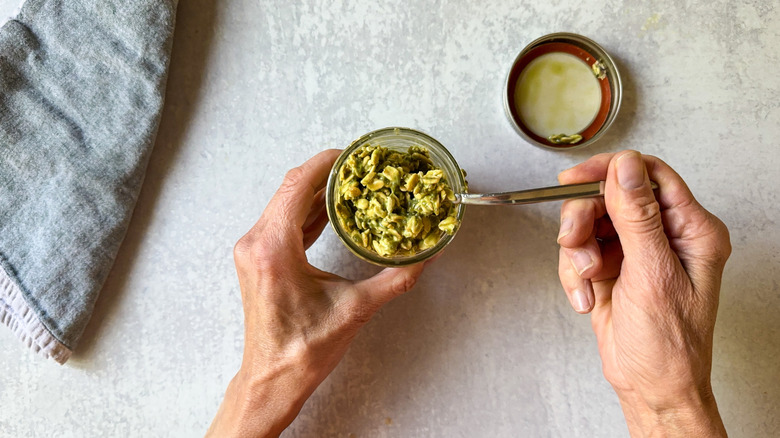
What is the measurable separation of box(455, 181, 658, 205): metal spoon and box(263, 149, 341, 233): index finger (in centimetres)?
32

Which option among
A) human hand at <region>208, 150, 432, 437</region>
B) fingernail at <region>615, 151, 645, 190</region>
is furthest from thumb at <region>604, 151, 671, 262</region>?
human hand at <region>208, 150, 432, 437</region>

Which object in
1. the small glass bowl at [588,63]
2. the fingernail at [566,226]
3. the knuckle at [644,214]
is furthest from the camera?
the small glass bowl at [588,63]

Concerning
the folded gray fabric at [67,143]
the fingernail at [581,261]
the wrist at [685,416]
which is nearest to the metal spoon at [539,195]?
the fingernail at [581,261]

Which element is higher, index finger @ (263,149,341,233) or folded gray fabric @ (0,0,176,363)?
folded gray fabric @ (0,0,176,363)

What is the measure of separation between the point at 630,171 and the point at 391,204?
451 mm

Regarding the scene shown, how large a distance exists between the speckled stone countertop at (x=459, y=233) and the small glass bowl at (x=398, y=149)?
11.3 inches

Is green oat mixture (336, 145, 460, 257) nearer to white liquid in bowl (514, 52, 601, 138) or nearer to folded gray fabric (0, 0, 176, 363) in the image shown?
white liquid in bowl (514, 52, 601, 138)

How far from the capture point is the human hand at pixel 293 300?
109 centimetres

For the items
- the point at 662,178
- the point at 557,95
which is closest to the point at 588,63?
the point at 557,95

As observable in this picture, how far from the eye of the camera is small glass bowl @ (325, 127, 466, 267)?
1005mm

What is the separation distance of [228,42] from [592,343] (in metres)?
1.26

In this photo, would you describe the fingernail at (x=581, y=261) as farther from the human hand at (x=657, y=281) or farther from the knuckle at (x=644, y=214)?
the knuckle at (x=644, y=214)

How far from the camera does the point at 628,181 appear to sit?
0.95m

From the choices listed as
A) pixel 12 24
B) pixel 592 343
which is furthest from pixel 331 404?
pixel 12 24
